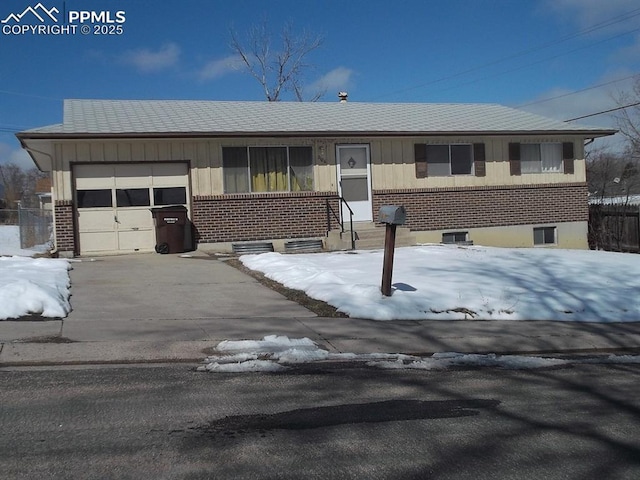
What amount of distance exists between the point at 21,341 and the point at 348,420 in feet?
13.1

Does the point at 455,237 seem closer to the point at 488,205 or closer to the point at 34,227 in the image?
the point at 488,205

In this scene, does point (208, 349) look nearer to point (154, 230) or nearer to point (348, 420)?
point (348, 420)

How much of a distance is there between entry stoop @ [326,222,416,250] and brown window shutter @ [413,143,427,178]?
2048 millimetres

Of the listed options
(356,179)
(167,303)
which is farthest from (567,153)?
(167,303)

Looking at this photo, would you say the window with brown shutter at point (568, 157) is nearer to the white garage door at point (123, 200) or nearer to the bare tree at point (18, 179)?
A: the white garage door at point (123, 200)

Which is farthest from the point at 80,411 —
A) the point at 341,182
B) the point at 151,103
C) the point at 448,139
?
the point at 151,103

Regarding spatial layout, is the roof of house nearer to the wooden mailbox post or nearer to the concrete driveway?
the concrete driveway

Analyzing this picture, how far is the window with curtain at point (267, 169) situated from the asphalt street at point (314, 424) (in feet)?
38.1

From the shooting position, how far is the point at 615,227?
21.3 m

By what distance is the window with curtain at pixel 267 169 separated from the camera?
1747 centimetres

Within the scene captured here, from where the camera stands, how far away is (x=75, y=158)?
16000 millimetres

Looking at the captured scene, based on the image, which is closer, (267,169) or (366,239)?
(366,239)

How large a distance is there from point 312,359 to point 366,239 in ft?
35.8

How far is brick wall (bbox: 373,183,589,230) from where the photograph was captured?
19000 mm
